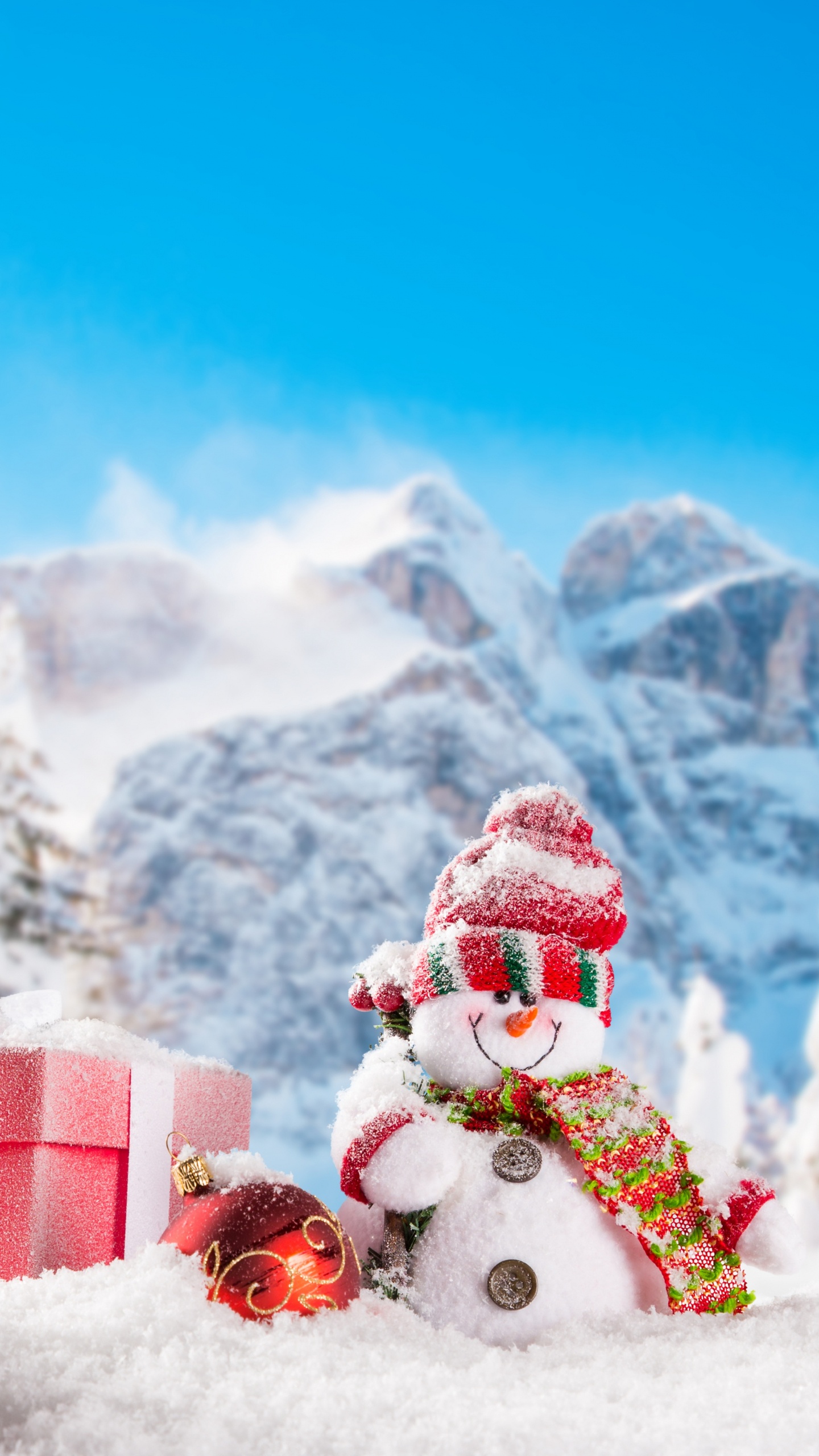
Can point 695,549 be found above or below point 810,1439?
above

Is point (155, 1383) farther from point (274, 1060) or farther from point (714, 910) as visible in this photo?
point (714, 910)

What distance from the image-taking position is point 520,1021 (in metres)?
1.14

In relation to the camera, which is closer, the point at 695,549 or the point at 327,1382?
the point at 327,1382

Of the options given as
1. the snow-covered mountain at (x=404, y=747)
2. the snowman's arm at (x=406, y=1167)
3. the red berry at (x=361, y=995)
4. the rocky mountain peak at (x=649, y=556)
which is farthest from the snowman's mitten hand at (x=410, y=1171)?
the rocky mountain peak at (x=649, y=556)

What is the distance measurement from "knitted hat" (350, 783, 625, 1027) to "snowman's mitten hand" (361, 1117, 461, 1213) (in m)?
0.16

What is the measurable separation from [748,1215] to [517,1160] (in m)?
0.22

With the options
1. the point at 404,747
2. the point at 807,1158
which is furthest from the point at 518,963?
the point at 404,747

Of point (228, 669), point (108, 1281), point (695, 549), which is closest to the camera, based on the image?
point (108, 1281)

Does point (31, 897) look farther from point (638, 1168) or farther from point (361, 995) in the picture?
point (638, 1168)

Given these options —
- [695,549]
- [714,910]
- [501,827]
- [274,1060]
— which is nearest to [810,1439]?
[501,827]

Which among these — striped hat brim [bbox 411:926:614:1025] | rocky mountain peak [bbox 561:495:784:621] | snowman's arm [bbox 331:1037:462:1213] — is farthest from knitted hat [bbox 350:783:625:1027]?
rocky mountain peak [bbox 561:495:784:621]

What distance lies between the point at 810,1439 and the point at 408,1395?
0.24m

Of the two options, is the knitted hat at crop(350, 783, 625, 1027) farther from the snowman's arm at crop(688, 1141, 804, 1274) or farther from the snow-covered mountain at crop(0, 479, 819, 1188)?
the snow-covered mountain at crop(0, 479, 819, 1188)

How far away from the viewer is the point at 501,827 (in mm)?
1270
